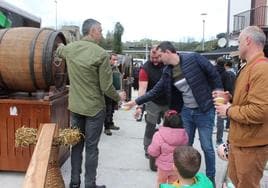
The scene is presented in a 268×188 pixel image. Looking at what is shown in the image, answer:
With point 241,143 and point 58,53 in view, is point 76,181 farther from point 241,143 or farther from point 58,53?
point 241,143

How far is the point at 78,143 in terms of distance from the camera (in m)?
4.76

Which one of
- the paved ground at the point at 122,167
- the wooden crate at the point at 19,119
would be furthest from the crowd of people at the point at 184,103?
the paved ground at the point at 122,167

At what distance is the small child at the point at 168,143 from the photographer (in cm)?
436

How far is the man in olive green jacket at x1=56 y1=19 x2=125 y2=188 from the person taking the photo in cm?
448

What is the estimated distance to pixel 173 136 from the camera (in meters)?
4.38

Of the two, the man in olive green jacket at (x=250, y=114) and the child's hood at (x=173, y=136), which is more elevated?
the man in olive green jacket at (x=250, y=114)

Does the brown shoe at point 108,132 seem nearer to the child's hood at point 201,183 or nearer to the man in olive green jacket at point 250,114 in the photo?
the man in olive green jacket at point 250,114

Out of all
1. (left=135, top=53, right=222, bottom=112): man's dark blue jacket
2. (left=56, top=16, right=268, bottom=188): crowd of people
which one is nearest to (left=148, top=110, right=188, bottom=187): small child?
(left=56, top=16, right=268, bottom=188): crowd of people

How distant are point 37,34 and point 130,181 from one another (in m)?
2.10

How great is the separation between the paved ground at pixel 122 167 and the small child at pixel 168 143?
0.90m

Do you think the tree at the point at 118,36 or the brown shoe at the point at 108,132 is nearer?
the brown shoe at the point at 108,132

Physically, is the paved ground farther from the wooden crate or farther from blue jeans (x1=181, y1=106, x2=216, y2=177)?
blue jeans (x1=181, y1=106, x2=216, y2=177)

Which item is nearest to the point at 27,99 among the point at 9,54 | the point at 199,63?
the point at 9,54

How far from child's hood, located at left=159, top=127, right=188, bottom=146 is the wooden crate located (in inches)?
59.4
